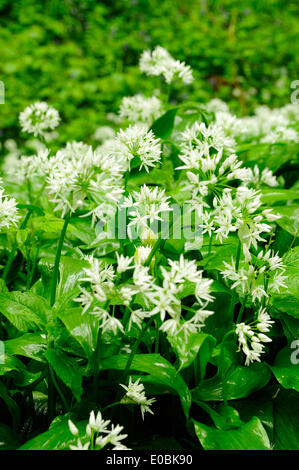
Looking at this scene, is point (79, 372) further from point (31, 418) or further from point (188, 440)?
point (188, 440)

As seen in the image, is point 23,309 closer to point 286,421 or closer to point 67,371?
point 67,371

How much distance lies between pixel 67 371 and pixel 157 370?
0.25m

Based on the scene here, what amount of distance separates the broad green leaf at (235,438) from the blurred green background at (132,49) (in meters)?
5.23

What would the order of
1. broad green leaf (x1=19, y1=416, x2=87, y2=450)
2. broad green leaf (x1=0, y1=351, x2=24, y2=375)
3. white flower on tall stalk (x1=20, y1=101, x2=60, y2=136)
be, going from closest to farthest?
broad green leaf (x1=19, y1=416, x2=87, y2=450), broad green leaf (x1=0, y1=351, x2=24, y2=375), white flower on tall stalk (x1=20, y1=101, x2=60, y2=136)

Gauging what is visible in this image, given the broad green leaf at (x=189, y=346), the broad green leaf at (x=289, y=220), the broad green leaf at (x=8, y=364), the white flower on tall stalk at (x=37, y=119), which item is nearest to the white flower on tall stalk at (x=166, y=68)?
the white flower on tall stalk at (x=37, y=119)

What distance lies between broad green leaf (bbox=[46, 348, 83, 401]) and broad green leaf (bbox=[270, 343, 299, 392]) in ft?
1.92

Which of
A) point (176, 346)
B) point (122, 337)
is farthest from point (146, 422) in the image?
point (176, 346)

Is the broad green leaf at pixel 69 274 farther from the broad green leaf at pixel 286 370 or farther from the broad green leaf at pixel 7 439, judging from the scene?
the broad green leaf at pixel 286 370

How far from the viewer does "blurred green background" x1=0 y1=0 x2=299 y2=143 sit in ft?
20.7

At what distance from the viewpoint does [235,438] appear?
123cm

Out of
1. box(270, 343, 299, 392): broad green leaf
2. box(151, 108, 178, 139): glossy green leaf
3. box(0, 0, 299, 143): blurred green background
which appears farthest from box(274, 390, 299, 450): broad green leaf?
box(0, 0, 299, 143): blurred green background

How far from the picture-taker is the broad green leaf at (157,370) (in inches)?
50.0

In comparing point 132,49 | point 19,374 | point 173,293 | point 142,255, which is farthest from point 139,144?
point 132,49

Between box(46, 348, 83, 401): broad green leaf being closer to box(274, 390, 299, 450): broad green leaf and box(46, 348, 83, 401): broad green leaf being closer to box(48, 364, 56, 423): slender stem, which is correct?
box(48, 364, 56, 423): slender stem
